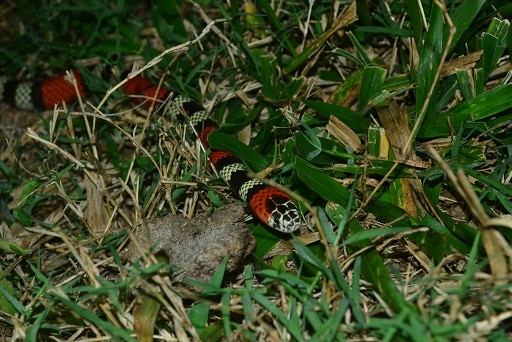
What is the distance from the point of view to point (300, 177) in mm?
2992

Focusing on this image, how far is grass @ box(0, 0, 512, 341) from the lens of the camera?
97.0 inches

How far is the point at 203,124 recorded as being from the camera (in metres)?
3.70

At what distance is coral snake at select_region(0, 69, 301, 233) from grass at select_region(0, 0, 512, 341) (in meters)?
0.09

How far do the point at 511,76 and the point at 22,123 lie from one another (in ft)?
10.6

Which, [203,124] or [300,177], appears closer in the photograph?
[300,177]

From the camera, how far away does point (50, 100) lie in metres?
4.55

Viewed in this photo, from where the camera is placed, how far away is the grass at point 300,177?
246 cm

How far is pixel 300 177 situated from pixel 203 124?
0.94 m

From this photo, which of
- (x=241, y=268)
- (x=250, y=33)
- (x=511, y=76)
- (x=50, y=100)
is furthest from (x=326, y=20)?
(x=50, y=100)

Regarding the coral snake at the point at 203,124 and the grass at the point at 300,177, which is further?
the coral snake at the point at 203,124

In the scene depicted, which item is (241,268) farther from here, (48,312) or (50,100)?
(50,100)

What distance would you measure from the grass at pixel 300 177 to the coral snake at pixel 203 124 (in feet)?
0.28

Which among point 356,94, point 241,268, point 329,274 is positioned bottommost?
point 241,268

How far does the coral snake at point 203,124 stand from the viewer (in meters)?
3.08
